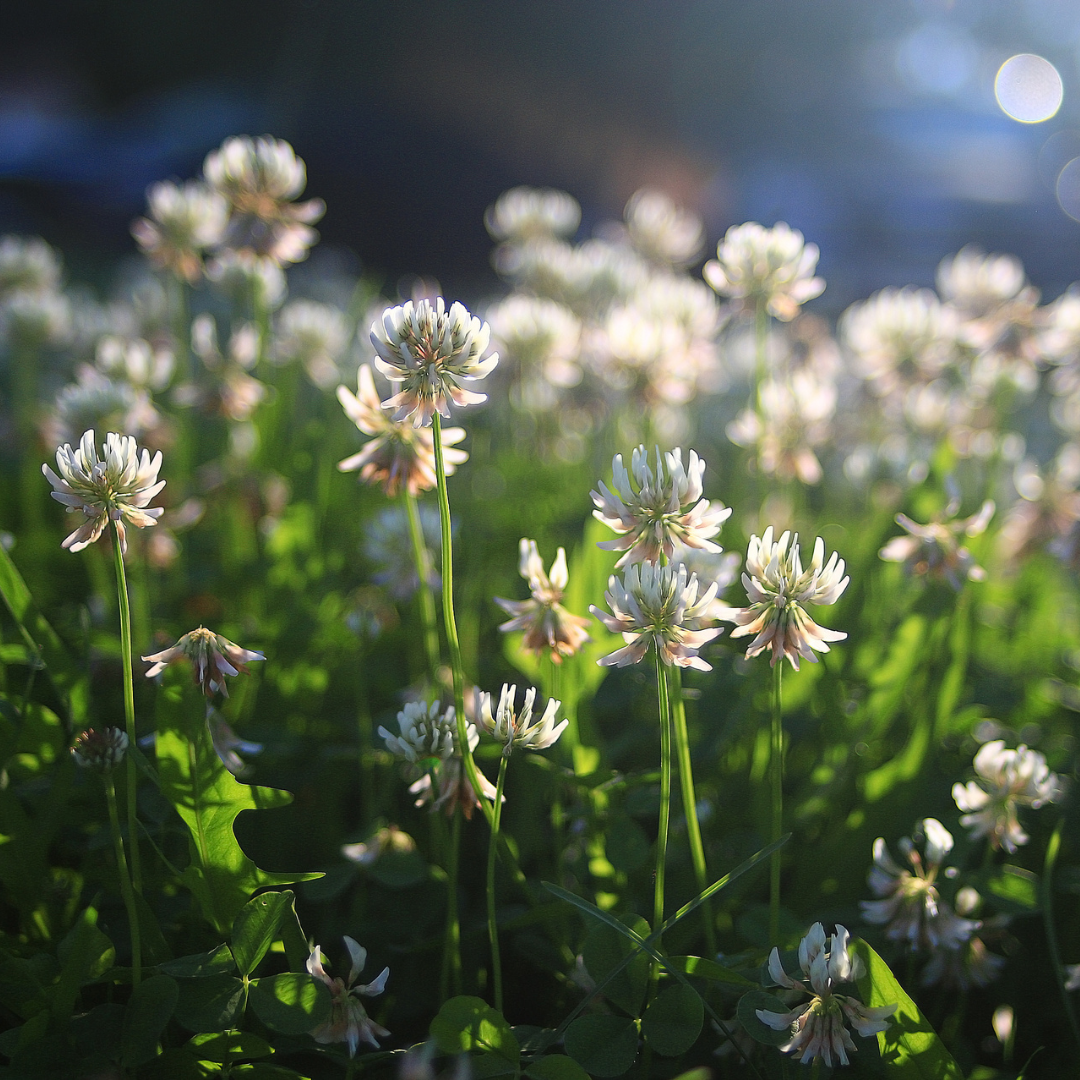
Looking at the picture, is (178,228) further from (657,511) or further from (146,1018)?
(146,1018)

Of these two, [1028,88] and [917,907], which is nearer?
[917,907]

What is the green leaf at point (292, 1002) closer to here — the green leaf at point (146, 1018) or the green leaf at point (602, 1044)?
the green leaf at point (146, 1018)

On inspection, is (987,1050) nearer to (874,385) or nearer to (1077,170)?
(874,385)

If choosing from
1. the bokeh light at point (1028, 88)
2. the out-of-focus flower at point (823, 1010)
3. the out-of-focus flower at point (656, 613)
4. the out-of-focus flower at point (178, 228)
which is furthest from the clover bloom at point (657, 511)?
the bokeh light at point (1028, 88)

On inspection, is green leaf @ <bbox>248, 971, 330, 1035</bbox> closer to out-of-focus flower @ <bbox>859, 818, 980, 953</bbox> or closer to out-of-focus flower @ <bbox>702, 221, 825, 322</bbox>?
out-of-focus flower @ <bbox>859, 818, 980, 953</bbox>

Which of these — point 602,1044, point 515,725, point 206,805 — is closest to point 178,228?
point 206,805

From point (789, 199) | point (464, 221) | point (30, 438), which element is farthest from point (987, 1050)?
point (789, 199)
